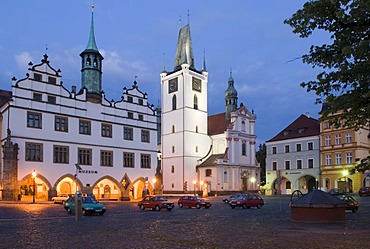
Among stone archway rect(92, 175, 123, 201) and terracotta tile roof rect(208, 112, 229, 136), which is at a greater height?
terracotta tile roof rect(208, 112, 229, 136)

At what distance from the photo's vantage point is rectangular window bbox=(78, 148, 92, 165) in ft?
173

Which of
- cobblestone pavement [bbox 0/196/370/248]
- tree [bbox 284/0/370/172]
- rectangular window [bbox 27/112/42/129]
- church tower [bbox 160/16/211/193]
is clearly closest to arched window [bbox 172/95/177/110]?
church tower [bbox 160/16/211/193]

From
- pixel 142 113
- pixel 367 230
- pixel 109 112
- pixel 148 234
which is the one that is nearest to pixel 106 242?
pixel 148 234

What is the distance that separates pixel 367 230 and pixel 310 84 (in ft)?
26.6

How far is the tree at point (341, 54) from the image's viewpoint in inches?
447

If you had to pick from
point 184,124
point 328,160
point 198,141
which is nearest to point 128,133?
point 184,124

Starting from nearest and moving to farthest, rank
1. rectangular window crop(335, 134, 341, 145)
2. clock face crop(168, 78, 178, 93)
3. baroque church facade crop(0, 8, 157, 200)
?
baroque church facade crop(0, 8, 157, 200) → rectangular window crop(335, 134, 341, 145) → clock face crop(168, 78, 178, 93)

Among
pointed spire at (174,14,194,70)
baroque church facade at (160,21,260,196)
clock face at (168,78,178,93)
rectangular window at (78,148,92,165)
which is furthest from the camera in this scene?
pointed spire at (174,14,194,70)

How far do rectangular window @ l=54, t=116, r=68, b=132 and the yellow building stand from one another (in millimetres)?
37040

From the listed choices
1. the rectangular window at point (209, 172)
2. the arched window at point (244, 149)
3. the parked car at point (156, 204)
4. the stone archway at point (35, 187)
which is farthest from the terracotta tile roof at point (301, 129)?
the parked car at point (156, 204)

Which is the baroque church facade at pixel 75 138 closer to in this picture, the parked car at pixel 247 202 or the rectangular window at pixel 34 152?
the rectangular window at pixel 34 152

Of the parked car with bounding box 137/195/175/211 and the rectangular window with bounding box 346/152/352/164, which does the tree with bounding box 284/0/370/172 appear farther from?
the rectangular window with bounding box 346/152/352/164

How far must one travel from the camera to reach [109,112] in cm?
5691

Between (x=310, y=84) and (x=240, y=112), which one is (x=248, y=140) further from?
(x=310, y=84)
